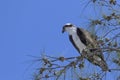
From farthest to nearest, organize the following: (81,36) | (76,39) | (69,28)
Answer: (69,28), (76,39), (81,36)

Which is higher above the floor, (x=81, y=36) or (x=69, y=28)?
(x=69, y=28)

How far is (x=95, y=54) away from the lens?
197 cm

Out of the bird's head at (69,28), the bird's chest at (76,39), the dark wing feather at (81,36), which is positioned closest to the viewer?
the dark wing feather at (81,36)

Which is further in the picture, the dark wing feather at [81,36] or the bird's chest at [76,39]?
the bird's chest at [76,39]

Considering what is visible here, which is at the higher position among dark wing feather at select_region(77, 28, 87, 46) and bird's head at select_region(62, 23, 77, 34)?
bird's head at select_region(62, 23, 77, 34)

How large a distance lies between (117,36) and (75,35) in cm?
188

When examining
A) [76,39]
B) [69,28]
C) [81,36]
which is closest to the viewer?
[81,36]

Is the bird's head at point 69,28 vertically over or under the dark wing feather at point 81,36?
over

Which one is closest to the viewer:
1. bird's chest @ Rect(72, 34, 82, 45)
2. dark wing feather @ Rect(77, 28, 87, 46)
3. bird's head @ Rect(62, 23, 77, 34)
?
dark wing feather @ Rect(77, 28, 87, 46)

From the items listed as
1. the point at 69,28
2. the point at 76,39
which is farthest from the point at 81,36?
the point at 69,28

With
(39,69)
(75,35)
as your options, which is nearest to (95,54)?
(39,69)

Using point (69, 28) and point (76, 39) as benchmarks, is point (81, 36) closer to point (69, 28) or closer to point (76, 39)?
point (76, 39)

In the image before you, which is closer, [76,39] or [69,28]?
[76,39]

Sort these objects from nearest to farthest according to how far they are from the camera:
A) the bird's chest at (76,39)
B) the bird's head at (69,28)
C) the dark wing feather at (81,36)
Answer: the dark wing feather at (81,36) < the bird's chest at (76,39) < the bird's head at (69,28)
